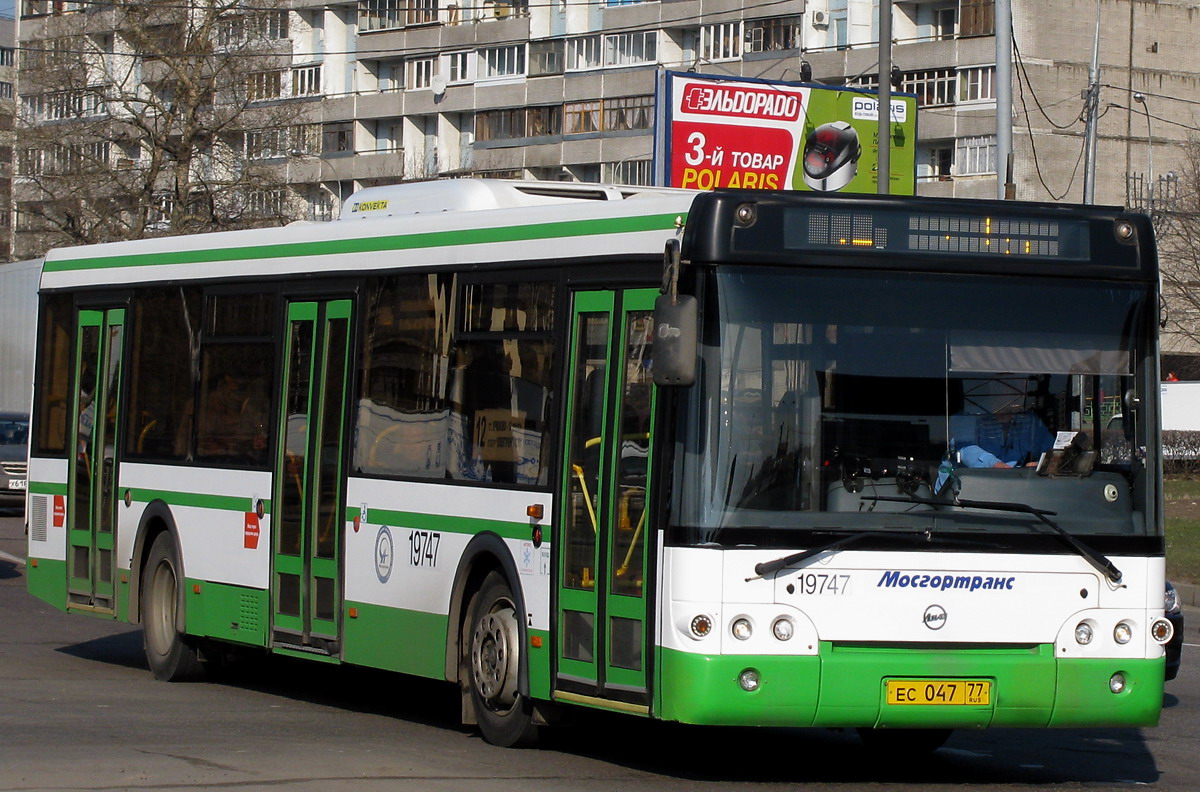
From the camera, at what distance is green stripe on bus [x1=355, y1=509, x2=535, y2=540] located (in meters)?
10.5

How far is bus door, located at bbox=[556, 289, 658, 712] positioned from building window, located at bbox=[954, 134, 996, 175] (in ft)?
191

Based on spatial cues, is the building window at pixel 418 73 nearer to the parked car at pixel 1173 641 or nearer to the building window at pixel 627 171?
the building window at pixel 627 171

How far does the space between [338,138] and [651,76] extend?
17.2 m

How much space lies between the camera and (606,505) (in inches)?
384

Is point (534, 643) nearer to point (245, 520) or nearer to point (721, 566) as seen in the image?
point (721, 566)

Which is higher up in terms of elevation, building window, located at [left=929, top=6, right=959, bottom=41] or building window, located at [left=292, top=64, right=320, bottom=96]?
building window, located at [left=292, top=64, right=320, bottom=96]

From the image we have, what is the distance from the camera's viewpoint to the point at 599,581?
9.79m

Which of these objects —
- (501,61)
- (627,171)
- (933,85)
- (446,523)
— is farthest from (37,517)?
(501,61)

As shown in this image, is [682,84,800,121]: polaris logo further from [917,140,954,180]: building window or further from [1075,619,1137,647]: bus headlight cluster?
[917,140,954,180]: building window

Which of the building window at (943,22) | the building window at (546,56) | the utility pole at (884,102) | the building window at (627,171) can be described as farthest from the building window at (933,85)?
the utility pole at (884,102)

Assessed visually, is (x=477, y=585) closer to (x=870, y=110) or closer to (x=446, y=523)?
(x=446, y=523)

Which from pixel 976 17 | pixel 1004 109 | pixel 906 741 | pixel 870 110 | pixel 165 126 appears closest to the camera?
pixel 906 741

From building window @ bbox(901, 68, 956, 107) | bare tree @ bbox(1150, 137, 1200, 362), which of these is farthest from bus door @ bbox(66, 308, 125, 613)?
building window @ bbox(901, 68, 956, 107)

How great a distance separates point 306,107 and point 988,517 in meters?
43.5
